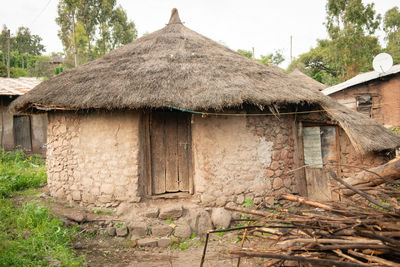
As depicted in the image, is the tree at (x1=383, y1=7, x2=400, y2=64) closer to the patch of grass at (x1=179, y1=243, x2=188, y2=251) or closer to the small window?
the small window

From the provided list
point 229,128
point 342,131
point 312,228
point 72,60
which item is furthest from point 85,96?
point 72,60

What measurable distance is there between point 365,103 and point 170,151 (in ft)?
30.2

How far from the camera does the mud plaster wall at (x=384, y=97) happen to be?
1019 cm

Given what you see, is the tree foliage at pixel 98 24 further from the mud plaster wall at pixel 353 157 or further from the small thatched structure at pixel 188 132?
the mud plaster wall at pixel 353 157

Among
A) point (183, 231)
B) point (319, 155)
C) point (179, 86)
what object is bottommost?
point (183, 231)

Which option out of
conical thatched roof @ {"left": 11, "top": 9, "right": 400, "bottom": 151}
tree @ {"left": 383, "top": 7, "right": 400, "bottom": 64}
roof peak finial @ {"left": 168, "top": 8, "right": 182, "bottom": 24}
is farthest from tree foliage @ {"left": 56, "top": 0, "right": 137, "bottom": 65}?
tree @ {"left": 383, "top": 7, "right": 400, "bottom": 64}

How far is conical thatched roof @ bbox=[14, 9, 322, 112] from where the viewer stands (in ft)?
15.4

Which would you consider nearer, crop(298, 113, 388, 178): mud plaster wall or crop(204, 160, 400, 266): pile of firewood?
crop(204, 160, 400, 266): pile of firewood

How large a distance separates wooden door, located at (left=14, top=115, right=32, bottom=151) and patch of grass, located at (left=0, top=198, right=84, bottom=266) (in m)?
6.29

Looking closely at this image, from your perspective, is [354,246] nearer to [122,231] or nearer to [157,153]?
[122,231]

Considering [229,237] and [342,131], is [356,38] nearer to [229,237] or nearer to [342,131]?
[342,131]

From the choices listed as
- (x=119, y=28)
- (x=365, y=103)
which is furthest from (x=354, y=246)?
(x=119, y=28)

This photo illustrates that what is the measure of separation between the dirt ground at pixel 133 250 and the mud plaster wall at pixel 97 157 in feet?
1.38

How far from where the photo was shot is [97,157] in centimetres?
528
